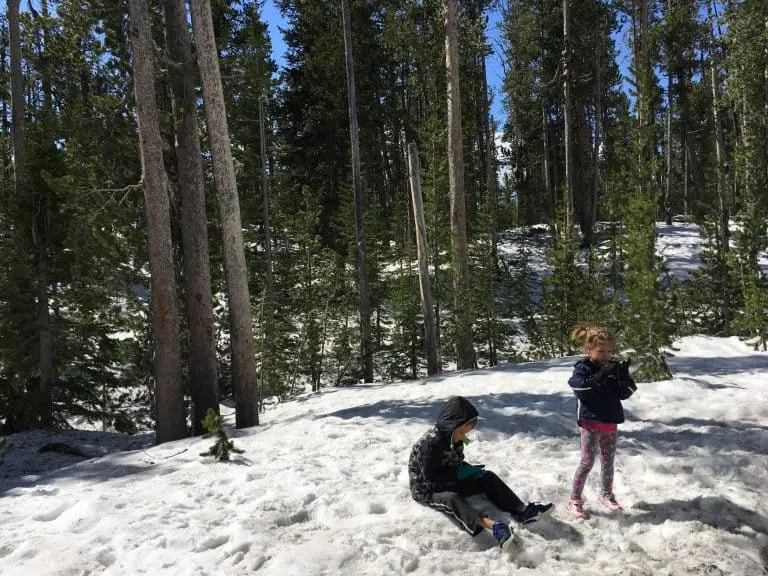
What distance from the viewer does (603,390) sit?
4.30 m

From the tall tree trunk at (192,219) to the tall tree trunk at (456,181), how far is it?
6.08 m

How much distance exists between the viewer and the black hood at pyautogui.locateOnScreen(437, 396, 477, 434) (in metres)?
4.42

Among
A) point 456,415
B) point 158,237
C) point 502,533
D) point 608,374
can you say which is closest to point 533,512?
point 502,533

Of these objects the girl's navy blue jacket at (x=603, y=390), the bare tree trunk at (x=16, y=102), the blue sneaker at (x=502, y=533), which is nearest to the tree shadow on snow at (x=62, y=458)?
the blue sneaker at (x=502, y=533)

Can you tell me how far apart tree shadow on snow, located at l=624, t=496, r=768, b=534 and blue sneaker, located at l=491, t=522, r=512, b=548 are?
1.22 m

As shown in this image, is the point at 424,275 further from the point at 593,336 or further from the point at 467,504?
the point at 467,504

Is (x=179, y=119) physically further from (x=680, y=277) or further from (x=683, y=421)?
(x=680, y=277)

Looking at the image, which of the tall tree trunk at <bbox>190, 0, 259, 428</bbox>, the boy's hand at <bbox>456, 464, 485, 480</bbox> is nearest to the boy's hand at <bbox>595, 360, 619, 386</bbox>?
the boy's hand at <bbox>456, 464, 485, 480</bbox>

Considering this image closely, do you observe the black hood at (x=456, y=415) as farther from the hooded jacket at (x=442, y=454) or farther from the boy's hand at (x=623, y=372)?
the boy's hand at (x=623, y=372)

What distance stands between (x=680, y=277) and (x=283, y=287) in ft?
59.1

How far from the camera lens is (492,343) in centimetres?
1838

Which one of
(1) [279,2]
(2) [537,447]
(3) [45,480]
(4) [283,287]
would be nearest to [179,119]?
(3) [45,480]

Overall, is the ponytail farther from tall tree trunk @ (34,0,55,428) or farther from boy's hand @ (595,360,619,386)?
tall tree trunk @ (34,0,55,428)

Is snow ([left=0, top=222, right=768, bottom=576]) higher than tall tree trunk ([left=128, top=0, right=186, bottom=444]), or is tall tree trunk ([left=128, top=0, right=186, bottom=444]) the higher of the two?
tall tree trunk ([left=128, top=0, right=186, bottom=444])
